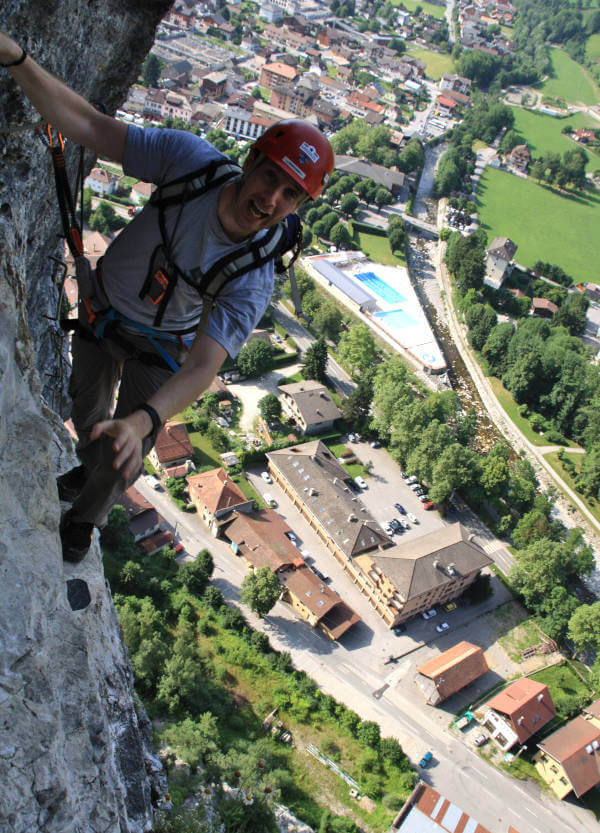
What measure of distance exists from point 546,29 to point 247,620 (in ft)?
556

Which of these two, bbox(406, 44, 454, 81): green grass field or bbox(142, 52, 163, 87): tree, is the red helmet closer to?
bbox(142, 52, 163, 87): tree

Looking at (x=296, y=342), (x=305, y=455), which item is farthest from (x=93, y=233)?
(x=305, y=455)

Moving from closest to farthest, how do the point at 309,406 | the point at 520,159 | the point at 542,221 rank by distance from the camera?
the point at 309,406 → the point at 542,221 → the point at 520,159

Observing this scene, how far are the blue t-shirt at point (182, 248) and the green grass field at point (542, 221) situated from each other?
67463 millimetres

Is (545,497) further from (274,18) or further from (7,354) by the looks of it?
(274,18)

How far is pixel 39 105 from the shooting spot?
14.7ft

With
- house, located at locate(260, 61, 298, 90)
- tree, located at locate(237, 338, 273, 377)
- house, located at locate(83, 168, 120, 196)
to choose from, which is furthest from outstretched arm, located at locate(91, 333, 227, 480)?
house, located at locate(260, 61, 298, 90)

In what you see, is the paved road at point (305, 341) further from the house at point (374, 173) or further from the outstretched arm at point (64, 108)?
the outstretched arm at point (64, 108)

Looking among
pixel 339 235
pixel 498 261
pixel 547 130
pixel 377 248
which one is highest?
pixel 547 130

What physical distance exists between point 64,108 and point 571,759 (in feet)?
92.2

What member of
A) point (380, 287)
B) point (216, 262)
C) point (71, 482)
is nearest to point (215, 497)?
point (71, 482)

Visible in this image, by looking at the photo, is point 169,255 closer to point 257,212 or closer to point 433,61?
point 257,212

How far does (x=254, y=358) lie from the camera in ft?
128

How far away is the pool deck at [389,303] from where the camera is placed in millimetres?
47625
